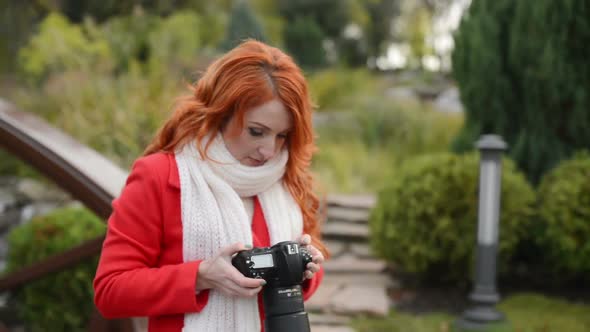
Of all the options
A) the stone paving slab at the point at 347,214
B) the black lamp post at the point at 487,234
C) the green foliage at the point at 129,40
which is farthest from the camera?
the green foliage at the point at 129,40

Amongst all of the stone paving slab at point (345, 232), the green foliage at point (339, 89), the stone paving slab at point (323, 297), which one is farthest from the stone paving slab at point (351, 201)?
the green foliage at point (339, 89)

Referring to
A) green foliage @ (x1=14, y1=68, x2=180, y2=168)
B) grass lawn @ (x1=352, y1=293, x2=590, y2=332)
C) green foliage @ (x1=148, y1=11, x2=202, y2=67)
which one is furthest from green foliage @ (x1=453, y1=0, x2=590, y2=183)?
green foliage @ (x1=148, y1=11, x2=202, y2=67)

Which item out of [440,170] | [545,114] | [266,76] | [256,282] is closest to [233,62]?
[266,76]

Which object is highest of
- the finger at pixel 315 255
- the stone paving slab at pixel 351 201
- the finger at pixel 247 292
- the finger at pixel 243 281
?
the finger at pixel 315 255

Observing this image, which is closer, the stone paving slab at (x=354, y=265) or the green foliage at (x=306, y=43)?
the stone paving slab at (x=354, y=265)

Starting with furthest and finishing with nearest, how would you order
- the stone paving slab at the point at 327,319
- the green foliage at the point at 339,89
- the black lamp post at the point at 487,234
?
the green foliage at the point at 339,89 → the stone paving slab at the point at 327,319 → the black lamp post at the point at 487,234

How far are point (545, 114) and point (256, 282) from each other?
4354 millimetres

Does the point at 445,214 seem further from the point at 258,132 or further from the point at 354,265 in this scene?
the point at 258,132

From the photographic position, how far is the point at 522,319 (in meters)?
4.41

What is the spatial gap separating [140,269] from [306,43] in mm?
15871

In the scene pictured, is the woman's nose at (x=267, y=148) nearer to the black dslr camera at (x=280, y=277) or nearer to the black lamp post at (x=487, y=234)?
the black dslr camera at (x=280, y=277)

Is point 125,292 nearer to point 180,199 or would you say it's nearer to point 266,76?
point 180,199

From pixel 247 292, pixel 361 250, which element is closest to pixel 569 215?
pixel 361 250

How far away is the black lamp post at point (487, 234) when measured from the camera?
4070 millimetres
